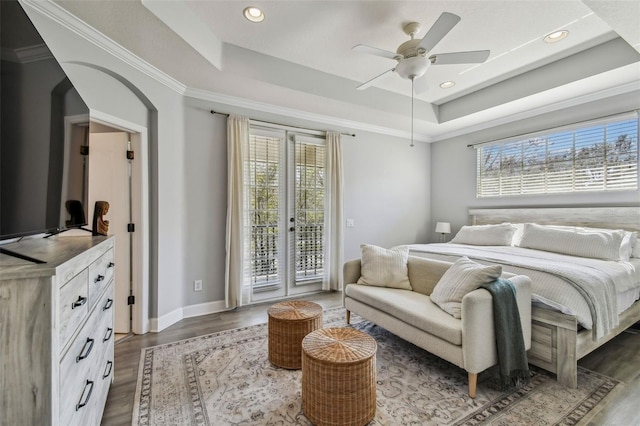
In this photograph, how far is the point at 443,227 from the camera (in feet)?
16.4

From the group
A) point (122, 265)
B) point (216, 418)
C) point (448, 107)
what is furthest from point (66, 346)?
point (448, 107)

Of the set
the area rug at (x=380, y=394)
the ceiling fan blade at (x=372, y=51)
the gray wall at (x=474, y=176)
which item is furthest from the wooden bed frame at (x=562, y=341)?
the ceiling fan blade at (x=372, y=51)

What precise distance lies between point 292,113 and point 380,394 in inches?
134

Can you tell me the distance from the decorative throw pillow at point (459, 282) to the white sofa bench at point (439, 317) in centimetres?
7

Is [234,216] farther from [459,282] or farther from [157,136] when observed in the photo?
[459,282]

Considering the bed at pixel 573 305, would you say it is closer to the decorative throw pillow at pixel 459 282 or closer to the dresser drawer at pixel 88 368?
the decorative throw pillow at pixel 459 282

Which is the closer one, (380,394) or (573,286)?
(380,394)

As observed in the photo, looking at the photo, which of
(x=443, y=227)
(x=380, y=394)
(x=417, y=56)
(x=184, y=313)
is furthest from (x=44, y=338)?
(x=443, y=227)

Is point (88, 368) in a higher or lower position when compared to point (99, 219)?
lower

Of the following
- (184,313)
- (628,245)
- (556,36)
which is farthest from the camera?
(184,313)

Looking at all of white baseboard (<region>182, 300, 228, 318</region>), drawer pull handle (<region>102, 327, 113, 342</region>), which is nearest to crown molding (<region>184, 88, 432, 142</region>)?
white baseboard (<region>182, 300, 228, 318</region>)

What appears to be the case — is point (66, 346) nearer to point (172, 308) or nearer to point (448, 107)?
point (172, 308)

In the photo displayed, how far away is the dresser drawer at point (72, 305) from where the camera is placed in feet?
3.48

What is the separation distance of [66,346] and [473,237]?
4.35 m
